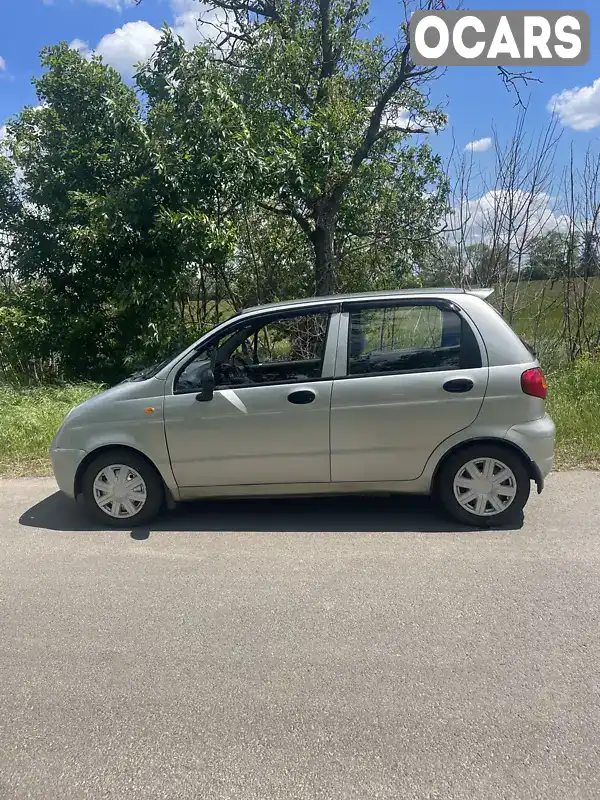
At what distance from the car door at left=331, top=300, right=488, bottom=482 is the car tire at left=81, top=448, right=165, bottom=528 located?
1462 millimetres

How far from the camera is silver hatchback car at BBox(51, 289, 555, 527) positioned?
4227 mm

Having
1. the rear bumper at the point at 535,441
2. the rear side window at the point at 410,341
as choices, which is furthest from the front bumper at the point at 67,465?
the rear bumper at the point at 535,441

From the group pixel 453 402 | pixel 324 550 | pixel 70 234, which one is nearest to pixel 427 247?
pixel 70 234

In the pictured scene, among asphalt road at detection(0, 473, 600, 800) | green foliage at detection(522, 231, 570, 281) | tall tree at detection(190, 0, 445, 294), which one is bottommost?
asphalt road at detection(0, 473, 600, 800)

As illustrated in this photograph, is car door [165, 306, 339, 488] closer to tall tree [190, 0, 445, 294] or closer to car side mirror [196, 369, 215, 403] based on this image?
car side mirror [196, 369, 215, 403]

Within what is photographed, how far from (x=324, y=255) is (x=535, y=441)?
24.3 ft

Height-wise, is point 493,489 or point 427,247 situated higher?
point 427,247

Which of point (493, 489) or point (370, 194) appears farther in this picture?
point (370, 194)

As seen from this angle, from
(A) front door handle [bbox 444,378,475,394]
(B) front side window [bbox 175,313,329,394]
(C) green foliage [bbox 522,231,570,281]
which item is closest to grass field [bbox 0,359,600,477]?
(C) green foliage [bbox 522,231,570,281]

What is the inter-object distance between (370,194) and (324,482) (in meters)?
8.24

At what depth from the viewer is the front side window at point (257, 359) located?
446 cm

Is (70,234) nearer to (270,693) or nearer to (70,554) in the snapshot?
(70,554)

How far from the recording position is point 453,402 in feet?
13.8

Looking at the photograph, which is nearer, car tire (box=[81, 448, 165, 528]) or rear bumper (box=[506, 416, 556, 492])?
rear bumper (box=[506, 416, 556, 492])
